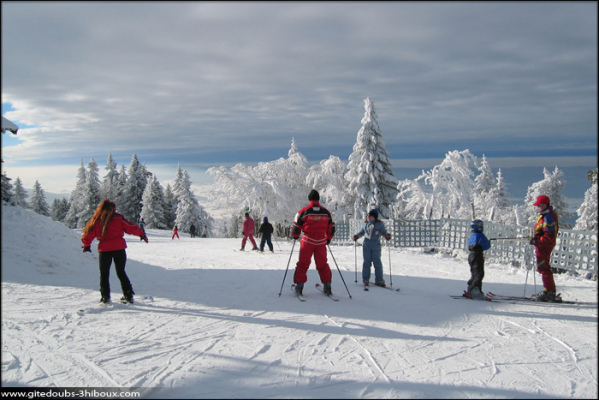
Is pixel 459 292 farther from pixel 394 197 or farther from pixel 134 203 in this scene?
pixel 134 203

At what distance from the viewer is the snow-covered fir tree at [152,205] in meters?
50.2

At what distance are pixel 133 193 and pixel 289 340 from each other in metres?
55.0

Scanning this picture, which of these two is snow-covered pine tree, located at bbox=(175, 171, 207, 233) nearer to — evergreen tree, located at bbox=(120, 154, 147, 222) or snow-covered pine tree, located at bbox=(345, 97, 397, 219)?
evergreen tree, located at bbox=(120, 154, 147, 222)

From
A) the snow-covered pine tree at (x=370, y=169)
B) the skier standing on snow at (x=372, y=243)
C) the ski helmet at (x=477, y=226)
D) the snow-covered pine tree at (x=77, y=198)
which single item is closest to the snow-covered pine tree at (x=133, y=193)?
the snow-covered pine tree at (x=77, y=198)

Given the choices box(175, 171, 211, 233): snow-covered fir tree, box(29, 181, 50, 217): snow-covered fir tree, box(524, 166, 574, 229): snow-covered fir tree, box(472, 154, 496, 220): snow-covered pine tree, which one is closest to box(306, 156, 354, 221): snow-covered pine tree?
box(472, 154, 496, 220): snow-covered pine tree

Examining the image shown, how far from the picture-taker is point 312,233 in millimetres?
7109

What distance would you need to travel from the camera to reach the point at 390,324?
5.75m

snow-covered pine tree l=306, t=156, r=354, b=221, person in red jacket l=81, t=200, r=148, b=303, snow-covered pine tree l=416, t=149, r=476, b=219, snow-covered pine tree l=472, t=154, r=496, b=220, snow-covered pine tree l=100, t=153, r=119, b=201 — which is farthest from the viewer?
snow-covered pine tree l=100, t=153, r=119, b=201

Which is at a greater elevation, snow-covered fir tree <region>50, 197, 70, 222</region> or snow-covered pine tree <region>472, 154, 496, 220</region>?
snow-covered pine tree <region>472, 154, 496, 220</region>

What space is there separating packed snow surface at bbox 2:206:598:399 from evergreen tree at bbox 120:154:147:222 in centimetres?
4853

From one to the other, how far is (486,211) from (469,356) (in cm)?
3937

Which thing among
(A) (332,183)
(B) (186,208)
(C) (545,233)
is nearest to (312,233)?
(C) (545,233)

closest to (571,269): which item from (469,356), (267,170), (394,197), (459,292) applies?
(459,292)

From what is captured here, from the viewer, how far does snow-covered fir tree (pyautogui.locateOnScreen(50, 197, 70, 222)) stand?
2554 inches
